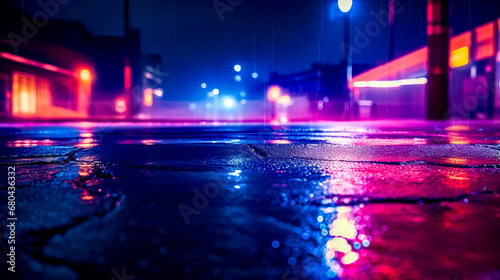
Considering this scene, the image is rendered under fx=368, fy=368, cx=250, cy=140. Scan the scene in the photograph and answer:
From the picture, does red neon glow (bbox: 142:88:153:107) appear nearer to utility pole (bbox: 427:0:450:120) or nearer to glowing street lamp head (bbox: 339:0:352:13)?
glowing street lamp head (bbox: 339:0:352:13)

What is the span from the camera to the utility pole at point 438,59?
294 inches

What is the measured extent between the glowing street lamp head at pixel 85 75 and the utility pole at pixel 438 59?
14223 millimetres

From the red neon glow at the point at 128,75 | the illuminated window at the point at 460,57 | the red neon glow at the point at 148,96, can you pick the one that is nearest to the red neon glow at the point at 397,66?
the illuminated window at the point at 460,57

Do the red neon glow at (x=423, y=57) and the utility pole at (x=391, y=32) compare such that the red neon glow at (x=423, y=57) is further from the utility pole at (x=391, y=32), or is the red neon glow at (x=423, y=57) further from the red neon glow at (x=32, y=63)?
the red neon glow at (x=32, y=63)

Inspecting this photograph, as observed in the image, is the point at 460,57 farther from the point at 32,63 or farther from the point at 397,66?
the point at 32,63

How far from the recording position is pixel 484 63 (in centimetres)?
1005

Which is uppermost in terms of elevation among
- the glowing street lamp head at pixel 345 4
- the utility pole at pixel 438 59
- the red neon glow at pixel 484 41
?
the glowing street lamp head at pixel 345 4

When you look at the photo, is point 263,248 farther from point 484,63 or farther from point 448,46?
point 484,63

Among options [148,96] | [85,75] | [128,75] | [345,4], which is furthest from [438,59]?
[148,96]

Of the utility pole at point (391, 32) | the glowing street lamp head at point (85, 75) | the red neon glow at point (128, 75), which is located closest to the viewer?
the red neon glow at point (128, 75)

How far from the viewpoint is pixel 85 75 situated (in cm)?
1659

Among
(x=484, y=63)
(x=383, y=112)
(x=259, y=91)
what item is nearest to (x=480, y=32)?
(x=484, y=63)

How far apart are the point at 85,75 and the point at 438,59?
47.6 feet

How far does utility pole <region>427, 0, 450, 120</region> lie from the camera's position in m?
7.46
